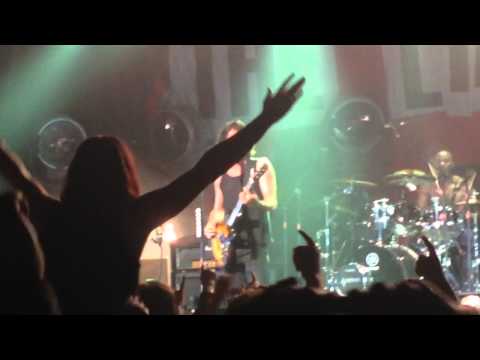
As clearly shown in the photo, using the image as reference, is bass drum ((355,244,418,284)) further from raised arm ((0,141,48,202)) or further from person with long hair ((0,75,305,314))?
raised arm ((0,141,48,202))

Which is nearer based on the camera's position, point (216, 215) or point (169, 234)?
point (216, 215)

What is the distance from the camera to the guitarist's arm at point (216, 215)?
6.16 metres

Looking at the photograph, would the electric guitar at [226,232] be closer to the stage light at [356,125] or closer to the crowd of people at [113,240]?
the stage light at [356,125]

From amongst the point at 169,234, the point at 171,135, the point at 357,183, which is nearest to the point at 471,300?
the point at 357,183

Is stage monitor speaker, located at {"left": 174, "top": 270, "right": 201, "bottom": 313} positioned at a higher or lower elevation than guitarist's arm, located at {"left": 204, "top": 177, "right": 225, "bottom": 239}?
lower

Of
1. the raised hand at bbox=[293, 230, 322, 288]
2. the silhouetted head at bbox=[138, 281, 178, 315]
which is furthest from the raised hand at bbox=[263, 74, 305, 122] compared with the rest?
the silhouetted head at bbox=[138, 281, 178, 315]

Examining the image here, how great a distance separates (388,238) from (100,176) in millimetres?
3883

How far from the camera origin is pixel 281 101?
277 cm

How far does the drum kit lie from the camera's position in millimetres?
6223

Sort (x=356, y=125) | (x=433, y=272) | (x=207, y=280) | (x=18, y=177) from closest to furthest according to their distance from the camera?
(x=18, y=177)
(x=433, y=272)
(x=207, y=280)
(x=356, y=125)

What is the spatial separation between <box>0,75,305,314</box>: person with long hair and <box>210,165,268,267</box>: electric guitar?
3.23m

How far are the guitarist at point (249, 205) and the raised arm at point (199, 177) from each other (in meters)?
3.29

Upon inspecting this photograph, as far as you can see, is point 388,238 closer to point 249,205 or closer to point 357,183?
point 357,183
